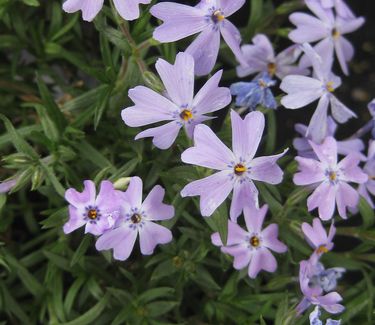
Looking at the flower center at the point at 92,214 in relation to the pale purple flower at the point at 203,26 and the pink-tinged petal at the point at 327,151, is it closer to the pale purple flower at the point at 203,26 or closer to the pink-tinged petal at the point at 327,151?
the pale purple flower at the point at 203,26

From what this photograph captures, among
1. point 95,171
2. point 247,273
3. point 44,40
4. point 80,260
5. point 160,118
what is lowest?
point 247,273

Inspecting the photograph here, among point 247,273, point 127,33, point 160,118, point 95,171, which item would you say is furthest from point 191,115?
point 247,273

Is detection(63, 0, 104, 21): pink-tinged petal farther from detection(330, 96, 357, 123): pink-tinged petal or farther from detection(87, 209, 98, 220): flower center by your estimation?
detection(330, 96, 357, 123): pink-tinged petal

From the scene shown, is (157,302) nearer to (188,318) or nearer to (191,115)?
(188,318)

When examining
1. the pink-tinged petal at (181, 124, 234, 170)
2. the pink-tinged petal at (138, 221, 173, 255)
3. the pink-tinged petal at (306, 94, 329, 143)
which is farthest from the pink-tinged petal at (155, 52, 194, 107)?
the pink-tinged petal at (306, 94, 329, 143)

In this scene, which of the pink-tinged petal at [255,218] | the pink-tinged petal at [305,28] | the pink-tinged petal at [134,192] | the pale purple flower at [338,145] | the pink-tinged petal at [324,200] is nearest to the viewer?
the pink-tinged petal at [134,192]

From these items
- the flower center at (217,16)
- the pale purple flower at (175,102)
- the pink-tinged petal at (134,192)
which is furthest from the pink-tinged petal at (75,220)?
the flower center at (217,16)
